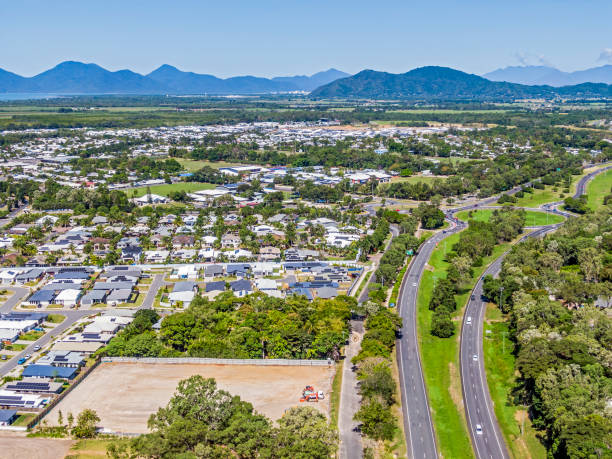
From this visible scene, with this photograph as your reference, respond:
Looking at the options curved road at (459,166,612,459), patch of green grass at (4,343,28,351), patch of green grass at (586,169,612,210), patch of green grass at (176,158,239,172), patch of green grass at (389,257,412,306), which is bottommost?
curved road at (459,166,612,459)

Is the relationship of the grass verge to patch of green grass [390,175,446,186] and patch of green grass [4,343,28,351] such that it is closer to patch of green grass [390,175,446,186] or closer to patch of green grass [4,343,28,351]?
patch of green grass [4,343,28,351]

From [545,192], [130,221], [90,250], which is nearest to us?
[90,250]

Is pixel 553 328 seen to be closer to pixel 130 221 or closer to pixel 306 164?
pixel 130 221

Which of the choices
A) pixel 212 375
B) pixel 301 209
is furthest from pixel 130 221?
pixel 212 375

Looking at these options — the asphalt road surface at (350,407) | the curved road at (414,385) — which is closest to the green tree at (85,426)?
the asphalt road surface at (350,407)

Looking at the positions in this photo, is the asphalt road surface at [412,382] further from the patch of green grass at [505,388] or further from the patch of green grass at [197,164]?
the patch of green grass at [197,164]

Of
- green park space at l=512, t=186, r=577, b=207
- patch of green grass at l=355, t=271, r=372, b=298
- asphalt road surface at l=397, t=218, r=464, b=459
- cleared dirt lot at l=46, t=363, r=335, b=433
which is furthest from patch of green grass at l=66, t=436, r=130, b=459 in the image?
green park space at l=512, t=186, r=577, b=207

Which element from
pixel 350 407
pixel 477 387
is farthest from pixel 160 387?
pixel 477 387
